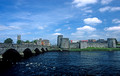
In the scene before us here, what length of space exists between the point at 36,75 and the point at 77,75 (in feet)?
19.2

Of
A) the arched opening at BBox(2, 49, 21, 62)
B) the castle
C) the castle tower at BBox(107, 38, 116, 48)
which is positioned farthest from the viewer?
the castle tower at BBox(107, 38, 116, 48)

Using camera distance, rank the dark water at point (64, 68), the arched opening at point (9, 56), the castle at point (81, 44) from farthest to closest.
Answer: the castle at point (81, 44), the arched opening at point (9, 56), the dark water at point (64, 68)

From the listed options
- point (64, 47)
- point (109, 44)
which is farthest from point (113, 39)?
point (64, 47)

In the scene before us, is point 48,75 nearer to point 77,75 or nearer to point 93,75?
point 77,75

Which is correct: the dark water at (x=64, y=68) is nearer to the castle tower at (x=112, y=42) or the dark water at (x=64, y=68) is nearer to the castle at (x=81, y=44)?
the castle at (x=81, y=44)

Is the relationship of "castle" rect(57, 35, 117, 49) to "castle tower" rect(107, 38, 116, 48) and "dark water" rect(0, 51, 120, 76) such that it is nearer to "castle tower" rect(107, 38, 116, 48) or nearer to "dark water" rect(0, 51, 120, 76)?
"castle tower" rect(107, 38, 116, 48)

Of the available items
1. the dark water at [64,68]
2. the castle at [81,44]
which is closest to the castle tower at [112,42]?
the castle at [81,44]

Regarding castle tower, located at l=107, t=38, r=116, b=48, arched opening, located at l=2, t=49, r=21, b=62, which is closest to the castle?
castle tower, located at l=107, t=38, r=116, b=48

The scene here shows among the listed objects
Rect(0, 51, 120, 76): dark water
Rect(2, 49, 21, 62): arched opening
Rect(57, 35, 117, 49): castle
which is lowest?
Rect(0, 51, 120, 76): dark water

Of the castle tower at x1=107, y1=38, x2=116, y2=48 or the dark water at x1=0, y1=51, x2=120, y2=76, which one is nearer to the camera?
the dark water at x1=0, y1=51, x2=120, y2=76

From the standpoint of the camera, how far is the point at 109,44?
116 metres

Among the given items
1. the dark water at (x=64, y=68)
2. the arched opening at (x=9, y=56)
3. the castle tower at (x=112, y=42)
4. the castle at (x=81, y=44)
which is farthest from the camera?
the castle tower at (x=112, y=42)

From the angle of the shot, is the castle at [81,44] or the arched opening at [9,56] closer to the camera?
the arched opening at [9,56]

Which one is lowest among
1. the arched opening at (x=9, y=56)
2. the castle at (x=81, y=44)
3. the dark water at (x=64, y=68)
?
the dark water at (x=64, y=68)
